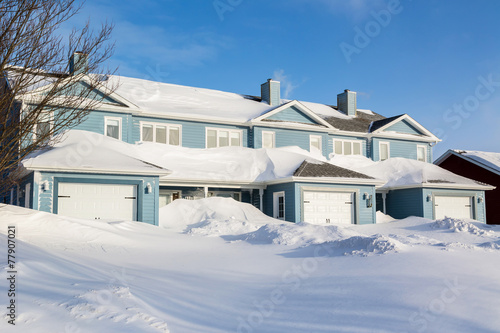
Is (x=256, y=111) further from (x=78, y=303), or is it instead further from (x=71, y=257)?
(x=78, y=303)

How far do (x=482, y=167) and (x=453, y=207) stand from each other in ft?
24.7

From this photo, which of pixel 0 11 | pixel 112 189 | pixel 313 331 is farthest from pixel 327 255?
pixel 112 189

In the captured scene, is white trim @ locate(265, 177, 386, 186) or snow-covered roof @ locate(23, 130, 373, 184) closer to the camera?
snow-covered roof @ locate(23, 130, 373, 184)

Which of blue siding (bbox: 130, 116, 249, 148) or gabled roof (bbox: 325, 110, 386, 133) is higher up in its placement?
gabled roof (bbox: 325, 110, 386, 133)

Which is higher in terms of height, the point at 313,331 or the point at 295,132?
the point at 295,132

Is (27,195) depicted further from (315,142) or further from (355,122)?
(355,122)

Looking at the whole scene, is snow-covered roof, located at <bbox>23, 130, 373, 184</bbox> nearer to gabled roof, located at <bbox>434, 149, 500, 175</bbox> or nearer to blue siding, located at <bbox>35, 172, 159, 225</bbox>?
blue siding, located at <bbox>35, 172, 159, 225</bbox>

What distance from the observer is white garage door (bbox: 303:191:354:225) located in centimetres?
2164

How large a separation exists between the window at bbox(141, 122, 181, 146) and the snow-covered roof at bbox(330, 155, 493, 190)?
8.97 m

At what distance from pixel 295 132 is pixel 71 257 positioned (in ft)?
58.5

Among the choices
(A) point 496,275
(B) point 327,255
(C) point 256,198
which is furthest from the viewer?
(C) point 256,198

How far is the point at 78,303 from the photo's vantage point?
6027mm

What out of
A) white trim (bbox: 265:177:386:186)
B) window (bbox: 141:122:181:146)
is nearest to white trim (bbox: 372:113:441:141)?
white trim (bbox: 265:177:386:186)

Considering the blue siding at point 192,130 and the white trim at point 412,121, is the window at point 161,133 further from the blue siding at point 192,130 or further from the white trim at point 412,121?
the white trim at point 412,121
